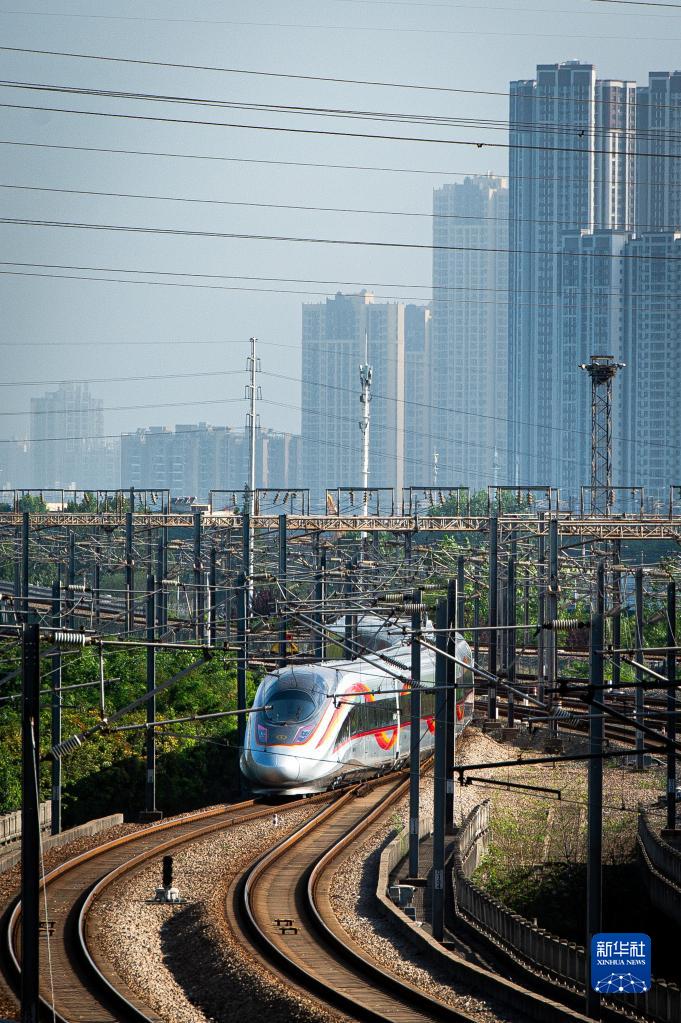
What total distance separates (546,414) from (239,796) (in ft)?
504

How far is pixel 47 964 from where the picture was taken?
50.9 feet

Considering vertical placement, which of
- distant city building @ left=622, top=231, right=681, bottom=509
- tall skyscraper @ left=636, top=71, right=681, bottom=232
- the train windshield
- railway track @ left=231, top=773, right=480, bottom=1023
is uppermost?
tall skyscraper @ left=636, top=71, right=681, bottom=232

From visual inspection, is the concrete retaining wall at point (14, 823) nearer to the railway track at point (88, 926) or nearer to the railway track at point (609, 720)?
the railway track at point (88, 926)

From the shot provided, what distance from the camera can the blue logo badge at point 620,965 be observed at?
13172mm

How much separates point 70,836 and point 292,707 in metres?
4.09

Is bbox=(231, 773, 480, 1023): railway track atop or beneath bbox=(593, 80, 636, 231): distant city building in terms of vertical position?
beneath

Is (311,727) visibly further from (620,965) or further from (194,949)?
(620,965)

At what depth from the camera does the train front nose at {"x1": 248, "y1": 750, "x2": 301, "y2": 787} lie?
2380 cm

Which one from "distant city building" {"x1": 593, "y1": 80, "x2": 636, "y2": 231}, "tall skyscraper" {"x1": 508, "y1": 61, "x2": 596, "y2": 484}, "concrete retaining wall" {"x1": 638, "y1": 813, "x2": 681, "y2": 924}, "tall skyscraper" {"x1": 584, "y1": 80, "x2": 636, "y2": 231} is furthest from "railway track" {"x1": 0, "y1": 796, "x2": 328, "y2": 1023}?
"distant city building" {"x1": 593, "y1": 80, "x2": 636, "y2": 231}

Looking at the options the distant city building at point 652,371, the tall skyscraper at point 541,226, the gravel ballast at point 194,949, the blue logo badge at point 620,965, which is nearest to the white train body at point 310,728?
the gravel ballast at point 194,949

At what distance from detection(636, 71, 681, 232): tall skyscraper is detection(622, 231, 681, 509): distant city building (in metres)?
29.4

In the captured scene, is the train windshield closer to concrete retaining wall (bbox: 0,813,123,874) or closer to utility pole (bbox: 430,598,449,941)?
→ concrete retaining wall (bbox: 0,813,123,874)

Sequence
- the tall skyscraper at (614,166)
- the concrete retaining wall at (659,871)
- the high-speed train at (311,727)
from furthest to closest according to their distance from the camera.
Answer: the tall skyscraper at (614,166) < the high-speed train at (311,727) < the concrete retaining wall at (659,871)

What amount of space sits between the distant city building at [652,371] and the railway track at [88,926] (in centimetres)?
12163
